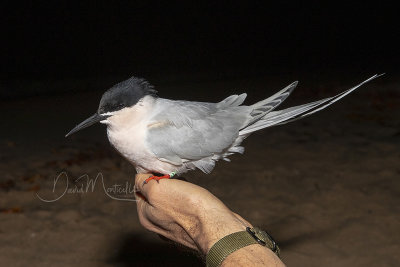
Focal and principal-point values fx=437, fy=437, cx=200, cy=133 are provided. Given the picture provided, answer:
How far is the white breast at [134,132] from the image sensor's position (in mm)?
2025

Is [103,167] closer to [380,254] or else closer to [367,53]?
[380,254]

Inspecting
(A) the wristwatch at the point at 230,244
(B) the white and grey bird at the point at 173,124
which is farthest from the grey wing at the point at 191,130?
(A) the wristwatch at the point at 230,244

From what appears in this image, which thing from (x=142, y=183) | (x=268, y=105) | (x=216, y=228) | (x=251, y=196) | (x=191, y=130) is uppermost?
(x=268, y=105)

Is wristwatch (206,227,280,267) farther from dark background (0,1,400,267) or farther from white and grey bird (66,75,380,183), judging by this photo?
dark background (0,1,400,267)

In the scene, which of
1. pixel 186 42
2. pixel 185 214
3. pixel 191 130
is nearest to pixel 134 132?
pixel 191 130

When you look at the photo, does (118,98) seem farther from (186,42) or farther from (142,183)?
(186,42)

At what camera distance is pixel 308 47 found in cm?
1003

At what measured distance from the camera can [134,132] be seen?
6.70 ft

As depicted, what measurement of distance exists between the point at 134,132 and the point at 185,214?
0.46m

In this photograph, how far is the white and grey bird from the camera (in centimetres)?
202

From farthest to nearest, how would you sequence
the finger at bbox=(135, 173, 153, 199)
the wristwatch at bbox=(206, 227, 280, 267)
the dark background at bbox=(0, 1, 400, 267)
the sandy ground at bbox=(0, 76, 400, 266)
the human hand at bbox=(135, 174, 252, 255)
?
the dark background at bbox=(0, 1, 400, 267), the sandy ground at bbox=(0, 76, 400, 266), the finger at bbox=(135, 173, 153, 199), the human hand at bbox=(135, 174, 252, 255), the wristwatch at bbox=(206, 227, 280, 267)

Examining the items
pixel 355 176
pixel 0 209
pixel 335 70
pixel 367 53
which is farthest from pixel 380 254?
pixel 367 53

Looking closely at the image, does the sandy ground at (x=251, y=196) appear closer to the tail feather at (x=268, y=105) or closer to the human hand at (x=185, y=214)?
the human hand at (x=185, y=214)

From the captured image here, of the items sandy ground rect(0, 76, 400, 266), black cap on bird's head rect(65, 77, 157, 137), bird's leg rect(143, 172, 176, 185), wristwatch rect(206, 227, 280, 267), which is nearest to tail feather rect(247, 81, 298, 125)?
bird's leg rect(143, 172, 176, 185)
